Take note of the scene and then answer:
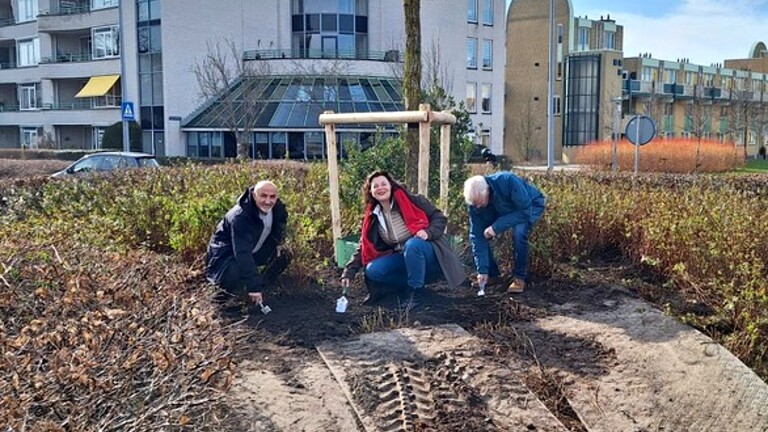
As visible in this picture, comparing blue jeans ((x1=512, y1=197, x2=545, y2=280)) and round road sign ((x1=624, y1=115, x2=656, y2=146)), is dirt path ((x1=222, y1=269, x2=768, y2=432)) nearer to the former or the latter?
blue jeans ((x1=512, y1=197, x2=545, y2=280))

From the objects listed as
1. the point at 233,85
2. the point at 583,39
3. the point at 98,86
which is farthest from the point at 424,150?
the point at 583,39

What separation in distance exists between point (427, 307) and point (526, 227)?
46.9 inches

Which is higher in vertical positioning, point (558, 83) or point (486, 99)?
point (558, 83)

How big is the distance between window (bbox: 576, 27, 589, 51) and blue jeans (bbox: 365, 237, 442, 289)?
58.8 metres

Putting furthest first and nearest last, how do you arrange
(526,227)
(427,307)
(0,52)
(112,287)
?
1. (0,52)
2. (526,227)
3. (427,307)
4. (112,287)

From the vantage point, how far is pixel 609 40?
Result: 212ft

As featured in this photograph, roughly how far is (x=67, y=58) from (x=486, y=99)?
24579 mm

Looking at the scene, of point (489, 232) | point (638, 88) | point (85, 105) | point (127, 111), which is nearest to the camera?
point (489, 232)

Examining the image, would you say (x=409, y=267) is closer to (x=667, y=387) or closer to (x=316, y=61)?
(x=667, y=387)

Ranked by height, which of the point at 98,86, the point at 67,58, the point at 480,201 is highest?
the point at 67,58

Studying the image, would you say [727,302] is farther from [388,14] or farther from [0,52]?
[0,52]

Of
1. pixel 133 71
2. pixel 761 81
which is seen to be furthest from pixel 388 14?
pixel 761 81

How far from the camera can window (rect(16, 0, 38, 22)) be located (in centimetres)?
4662

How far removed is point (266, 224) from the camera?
19.5 ft
